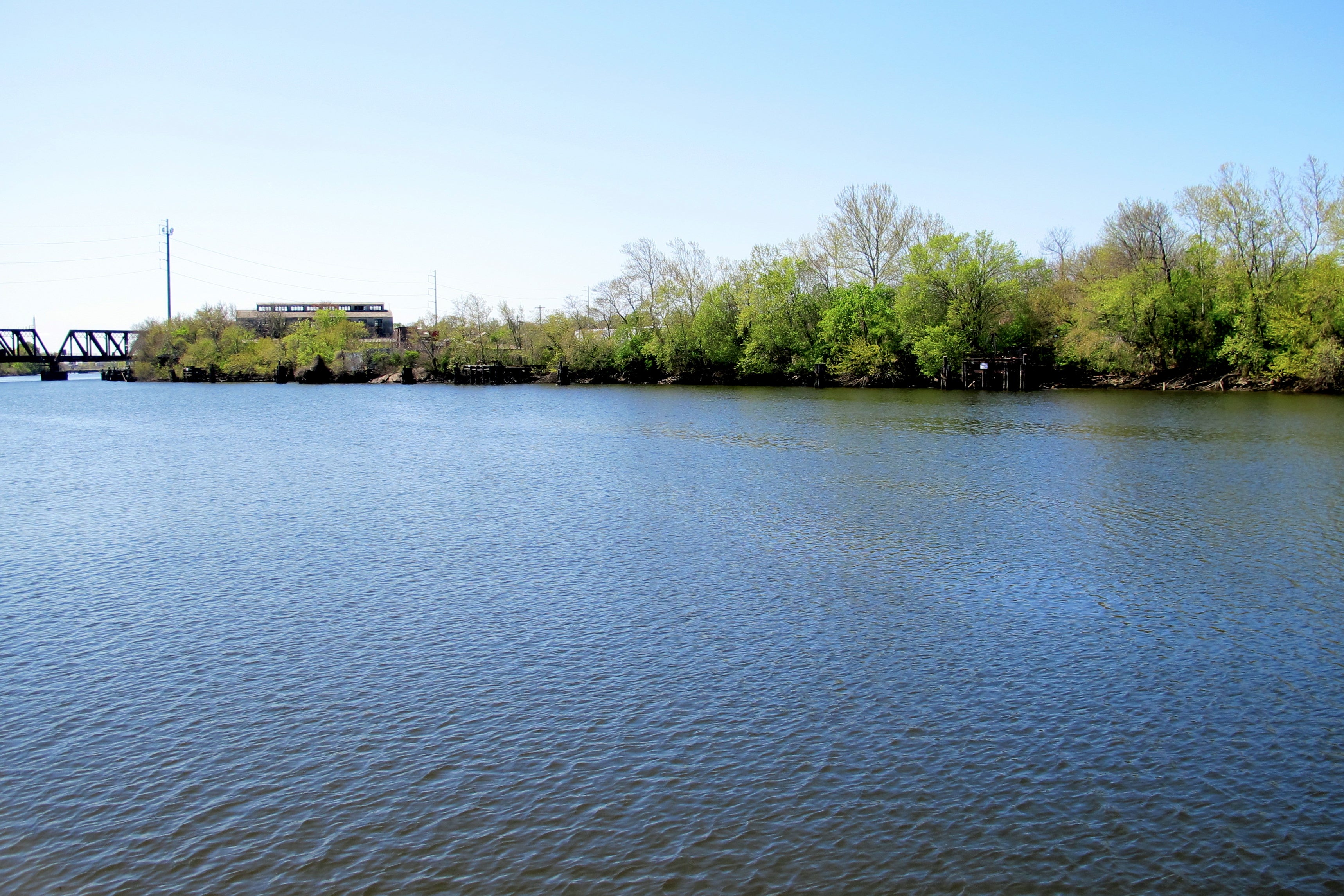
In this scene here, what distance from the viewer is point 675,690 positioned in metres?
9.80

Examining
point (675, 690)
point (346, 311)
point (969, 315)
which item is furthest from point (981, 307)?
point (346, 311)

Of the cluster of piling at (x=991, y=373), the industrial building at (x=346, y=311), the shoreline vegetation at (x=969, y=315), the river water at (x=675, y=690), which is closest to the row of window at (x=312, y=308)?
the industrial building at (x=346, y=311)

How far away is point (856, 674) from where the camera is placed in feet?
33.7

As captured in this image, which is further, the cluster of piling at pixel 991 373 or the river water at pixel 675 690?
the cluster of piling at pixel 991 373

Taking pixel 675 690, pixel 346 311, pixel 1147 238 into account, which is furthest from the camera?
pixel 346 311

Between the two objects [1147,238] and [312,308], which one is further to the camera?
[312,308]

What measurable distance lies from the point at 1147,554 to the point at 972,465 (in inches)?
449

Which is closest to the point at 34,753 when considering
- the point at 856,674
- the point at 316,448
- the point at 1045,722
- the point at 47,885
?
the point at 47,885

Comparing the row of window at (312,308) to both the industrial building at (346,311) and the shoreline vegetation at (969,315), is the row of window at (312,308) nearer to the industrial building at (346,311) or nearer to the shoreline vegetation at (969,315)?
the industrial building at (346,311)

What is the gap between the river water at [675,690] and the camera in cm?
673

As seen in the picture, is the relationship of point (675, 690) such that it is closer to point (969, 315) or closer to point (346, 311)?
point (969, 315)

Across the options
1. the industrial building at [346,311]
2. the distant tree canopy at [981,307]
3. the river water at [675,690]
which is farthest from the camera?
the industrial building at [346,311]

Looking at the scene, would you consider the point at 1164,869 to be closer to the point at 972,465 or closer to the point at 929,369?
the point at 972,465

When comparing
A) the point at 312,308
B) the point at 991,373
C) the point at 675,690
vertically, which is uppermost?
the point at 312,308
